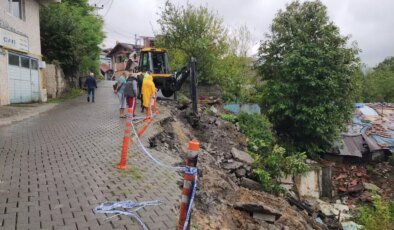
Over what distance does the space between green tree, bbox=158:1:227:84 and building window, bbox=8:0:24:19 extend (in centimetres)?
927

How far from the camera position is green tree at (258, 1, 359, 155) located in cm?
1948

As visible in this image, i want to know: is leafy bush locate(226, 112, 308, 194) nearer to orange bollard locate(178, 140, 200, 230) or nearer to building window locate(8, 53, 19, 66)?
orange bollard locate(178, 140, 200, 230)

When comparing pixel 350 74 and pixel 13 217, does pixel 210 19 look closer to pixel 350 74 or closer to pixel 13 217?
pixel 350 74

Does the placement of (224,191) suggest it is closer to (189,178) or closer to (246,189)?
(246,189)

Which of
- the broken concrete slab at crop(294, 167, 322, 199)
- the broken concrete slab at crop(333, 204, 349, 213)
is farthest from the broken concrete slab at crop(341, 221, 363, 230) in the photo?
the broken concrete slab at crop(294, 167, 322, 199)

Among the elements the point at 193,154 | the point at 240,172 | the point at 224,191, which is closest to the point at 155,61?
the point at 240,172

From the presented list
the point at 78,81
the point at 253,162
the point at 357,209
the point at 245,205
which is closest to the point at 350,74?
the point at 357,209

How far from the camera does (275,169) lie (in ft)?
45.5

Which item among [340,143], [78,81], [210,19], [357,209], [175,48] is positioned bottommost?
[357,209]

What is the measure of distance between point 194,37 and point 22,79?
37.1 feet

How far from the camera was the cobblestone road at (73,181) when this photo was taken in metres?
4.79

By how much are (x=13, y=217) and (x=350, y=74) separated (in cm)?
1871

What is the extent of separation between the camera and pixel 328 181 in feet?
56.9

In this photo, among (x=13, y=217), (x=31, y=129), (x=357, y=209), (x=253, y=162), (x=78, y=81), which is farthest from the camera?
(x=78, y=81)
